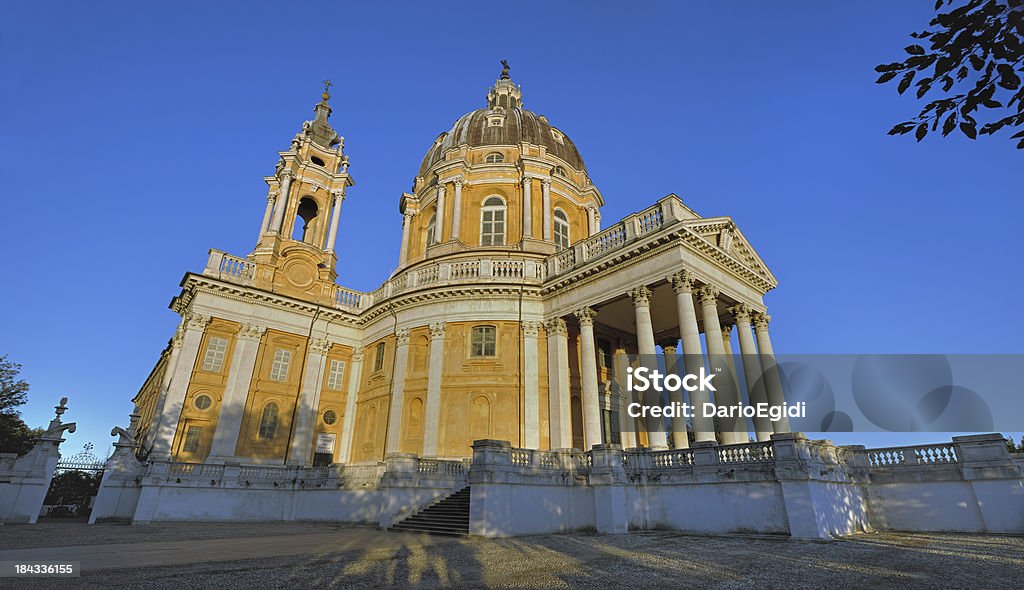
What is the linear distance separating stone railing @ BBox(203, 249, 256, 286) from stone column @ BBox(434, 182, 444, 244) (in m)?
9.87

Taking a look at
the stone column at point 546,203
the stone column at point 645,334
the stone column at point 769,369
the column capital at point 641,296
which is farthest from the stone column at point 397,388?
the stone column at point 769,369

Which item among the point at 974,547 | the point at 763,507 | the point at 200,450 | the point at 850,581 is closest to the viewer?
the point at 850,581

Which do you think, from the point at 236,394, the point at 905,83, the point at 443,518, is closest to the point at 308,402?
the point at 236,394

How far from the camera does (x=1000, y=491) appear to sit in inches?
504

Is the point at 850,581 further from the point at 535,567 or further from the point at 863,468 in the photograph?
the point at 863,468

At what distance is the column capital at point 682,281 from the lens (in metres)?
17.5

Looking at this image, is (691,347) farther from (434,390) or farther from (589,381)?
(434,390)

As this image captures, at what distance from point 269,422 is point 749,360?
861 inches

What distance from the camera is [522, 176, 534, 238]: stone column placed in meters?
27.8

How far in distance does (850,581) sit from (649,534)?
760 centimetres

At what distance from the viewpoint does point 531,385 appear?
21328 mm

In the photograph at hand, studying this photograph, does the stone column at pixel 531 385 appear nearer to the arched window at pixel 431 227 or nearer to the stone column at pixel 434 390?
the stone column at pixel 434 390

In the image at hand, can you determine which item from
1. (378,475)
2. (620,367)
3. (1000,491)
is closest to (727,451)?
(1000,491)

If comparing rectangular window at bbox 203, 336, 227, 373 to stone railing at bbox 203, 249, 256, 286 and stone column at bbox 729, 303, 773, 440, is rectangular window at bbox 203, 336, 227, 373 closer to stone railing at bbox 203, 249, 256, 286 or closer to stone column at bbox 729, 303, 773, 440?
stone railing at bbox 203, 249, 256, 286
